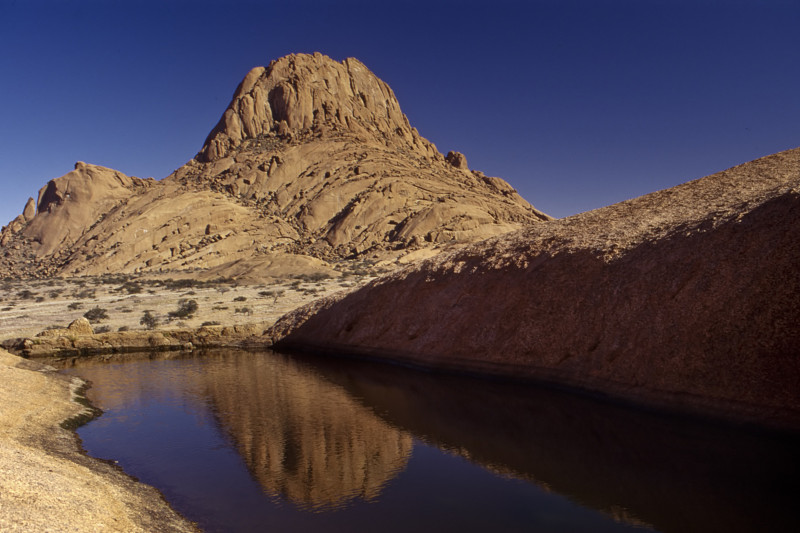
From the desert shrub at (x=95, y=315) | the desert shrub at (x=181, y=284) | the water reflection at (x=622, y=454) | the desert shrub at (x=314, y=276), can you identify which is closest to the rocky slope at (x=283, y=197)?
the desert shrub at (x=314, y=276)

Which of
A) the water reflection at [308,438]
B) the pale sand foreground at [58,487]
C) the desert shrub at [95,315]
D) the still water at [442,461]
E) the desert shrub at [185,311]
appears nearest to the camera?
the pale sand foreground at [58,487]

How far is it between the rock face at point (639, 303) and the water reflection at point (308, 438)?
438cm

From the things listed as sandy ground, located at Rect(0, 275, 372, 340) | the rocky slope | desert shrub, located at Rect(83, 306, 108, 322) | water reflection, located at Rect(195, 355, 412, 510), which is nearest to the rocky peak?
the rocky slope

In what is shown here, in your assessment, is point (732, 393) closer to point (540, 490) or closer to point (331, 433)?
point (540, 490)

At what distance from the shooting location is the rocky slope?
67.8 meters

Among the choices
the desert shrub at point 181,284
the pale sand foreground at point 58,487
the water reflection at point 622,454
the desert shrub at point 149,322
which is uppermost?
the desert shrub at point 181,284

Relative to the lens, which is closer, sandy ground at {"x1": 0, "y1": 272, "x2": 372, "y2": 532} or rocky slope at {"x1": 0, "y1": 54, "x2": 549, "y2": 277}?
sandy ground at {"x1": 0, "y1": 272, "x2": 372, "y2": 532}

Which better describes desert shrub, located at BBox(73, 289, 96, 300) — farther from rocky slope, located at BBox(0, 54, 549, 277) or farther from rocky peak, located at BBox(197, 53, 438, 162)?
rocky peak, located at BBox(197, 53, 438, 162)

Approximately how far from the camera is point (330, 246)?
227 ft

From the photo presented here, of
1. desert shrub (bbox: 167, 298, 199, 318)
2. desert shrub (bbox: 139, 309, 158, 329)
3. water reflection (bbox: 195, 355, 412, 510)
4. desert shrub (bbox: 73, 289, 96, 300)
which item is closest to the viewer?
water reflection (bbox: 195, 355, 412, 510)

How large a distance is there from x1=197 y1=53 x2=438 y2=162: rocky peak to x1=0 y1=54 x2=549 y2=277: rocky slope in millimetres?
221

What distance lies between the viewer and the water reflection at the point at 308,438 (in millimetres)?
9203

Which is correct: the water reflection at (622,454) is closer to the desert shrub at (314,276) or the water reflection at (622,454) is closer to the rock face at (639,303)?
the rock face at (639,303)

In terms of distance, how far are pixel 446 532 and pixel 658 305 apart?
769 centimetres
